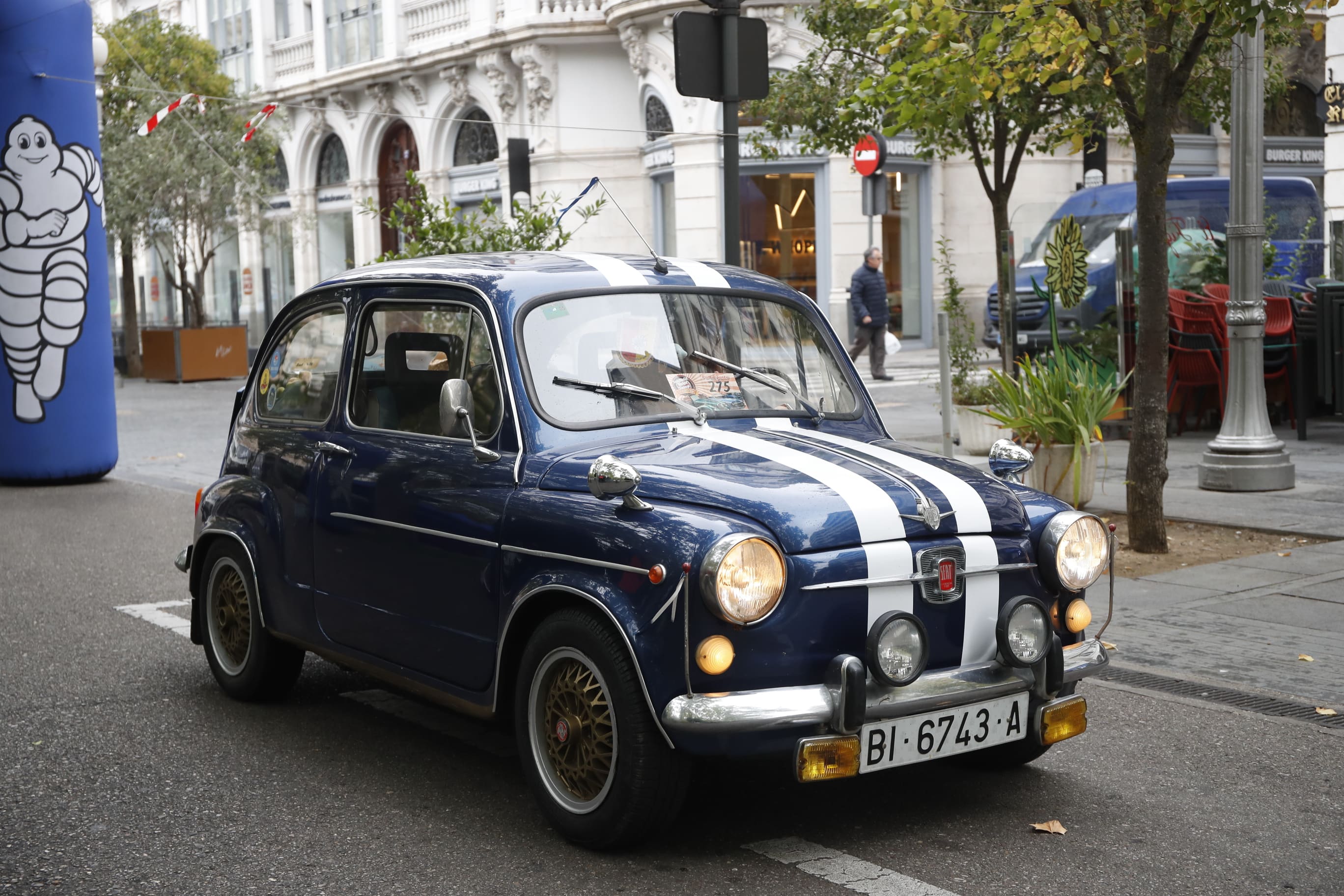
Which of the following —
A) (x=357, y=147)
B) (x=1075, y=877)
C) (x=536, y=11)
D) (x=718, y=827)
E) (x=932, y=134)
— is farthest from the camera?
(x=357, y=147)

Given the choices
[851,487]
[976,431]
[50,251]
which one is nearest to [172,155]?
[50,251]

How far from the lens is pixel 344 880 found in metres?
4.07

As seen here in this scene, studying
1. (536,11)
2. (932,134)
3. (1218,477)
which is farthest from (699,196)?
(1218,477)

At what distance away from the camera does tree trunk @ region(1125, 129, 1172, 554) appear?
27.9 ft

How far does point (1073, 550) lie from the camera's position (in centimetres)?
446

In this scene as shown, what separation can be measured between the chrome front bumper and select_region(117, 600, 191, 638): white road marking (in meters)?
4.06

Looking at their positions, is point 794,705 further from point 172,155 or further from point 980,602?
point 172,155

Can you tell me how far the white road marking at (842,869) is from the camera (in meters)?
3.93

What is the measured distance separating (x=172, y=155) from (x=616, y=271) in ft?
84.8

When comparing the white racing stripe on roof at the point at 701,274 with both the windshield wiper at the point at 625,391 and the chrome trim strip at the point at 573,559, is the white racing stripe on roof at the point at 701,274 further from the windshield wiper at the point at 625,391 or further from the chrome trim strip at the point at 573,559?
the chrome trim strip at the point at 573,559

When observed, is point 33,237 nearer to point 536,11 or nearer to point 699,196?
point 699,196

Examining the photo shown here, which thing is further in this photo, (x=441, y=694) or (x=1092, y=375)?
(x=1092, y=375)

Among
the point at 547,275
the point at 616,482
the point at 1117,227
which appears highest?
the point at 1117,227

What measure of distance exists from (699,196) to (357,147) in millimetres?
12089
